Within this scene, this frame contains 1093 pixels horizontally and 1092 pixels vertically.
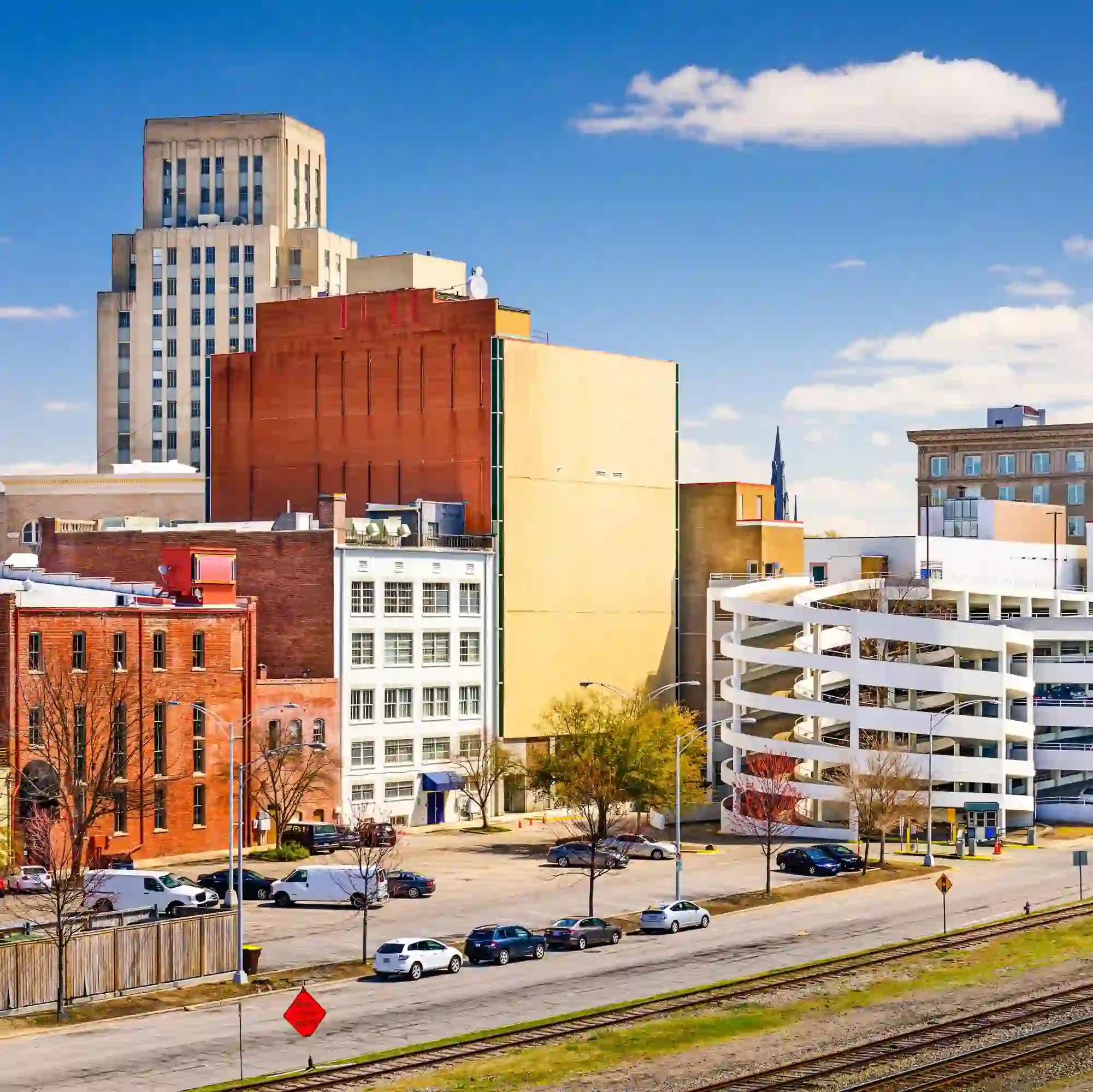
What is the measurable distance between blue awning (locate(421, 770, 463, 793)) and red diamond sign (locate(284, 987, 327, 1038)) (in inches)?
2621

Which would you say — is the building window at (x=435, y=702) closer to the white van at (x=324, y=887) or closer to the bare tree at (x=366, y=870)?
the bare tree at (x=366, y=870)

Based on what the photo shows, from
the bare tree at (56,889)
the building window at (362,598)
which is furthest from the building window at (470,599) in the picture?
the bare tree at (56,889)

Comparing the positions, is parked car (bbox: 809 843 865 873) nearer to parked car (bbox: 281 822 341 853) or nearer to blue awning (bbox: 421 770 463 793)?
parked car (bbox: 281 822 341 853)

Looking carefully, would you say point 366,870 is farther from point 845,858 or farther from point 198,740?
point 845,858

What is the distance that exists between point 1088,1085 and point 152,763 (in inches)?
2175

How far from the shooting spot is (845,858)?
90.2 m

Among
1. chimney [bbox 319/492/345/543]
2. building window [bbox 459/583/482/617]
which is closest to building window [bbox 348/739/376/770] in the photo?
building window [bbox 459/583/482/617]

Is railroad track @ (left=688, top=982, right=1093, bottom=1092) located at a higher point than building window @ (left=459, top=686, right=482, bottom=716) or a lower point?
lower

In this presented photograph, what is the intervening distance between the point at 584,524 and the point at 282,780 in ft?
103

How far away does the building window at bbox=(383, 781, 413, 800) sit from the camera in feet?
356

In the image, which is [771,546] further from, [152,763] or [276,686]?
[152,763]

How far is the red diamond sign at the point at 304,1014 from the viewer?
1703 inches

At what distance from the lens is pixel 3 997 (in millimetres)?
55875

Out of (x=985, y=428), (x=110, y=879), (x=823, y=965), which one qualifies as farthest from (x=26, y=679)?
(x=985, y=428)
